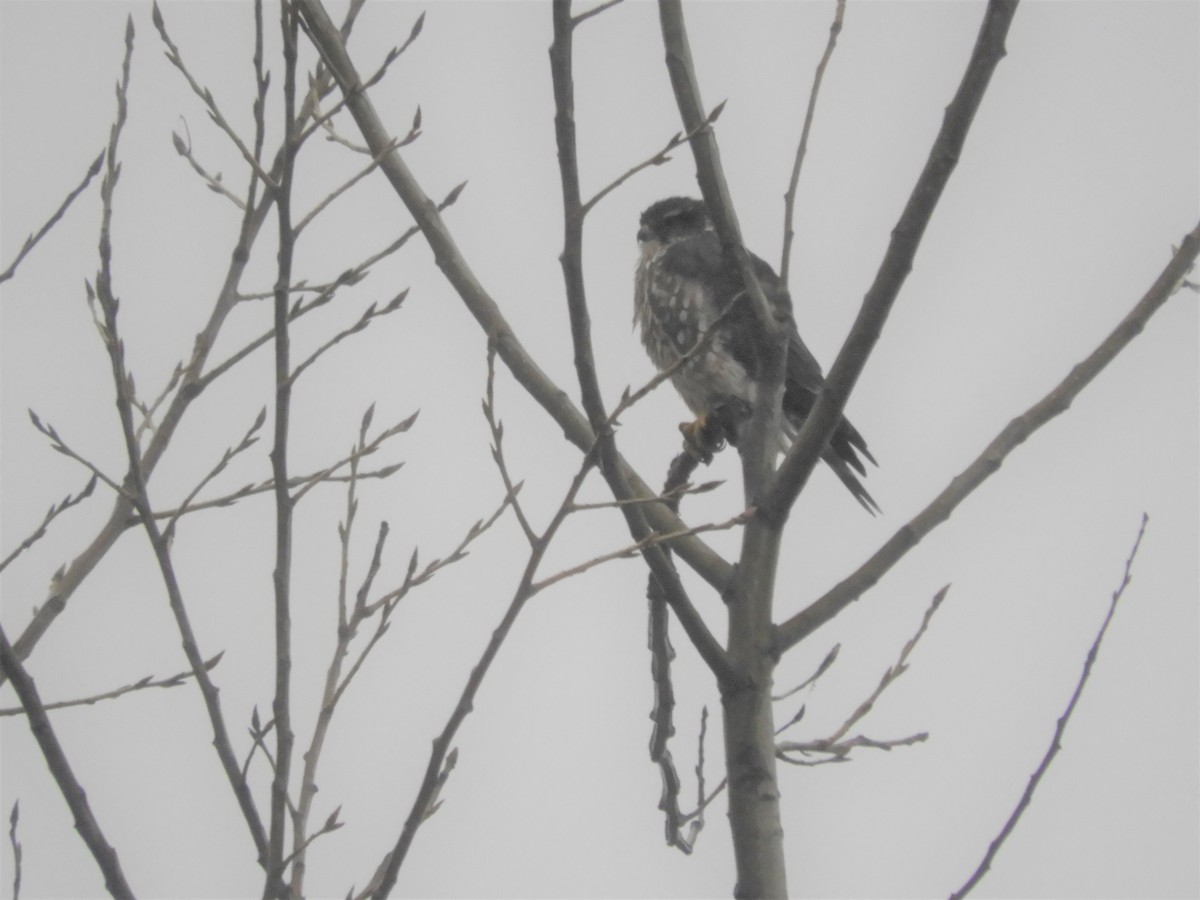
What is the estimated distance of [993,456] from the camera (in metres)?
2.69

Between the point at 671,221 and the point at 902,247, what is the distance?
4126mm

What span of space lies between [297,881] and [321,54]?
1.43 metres

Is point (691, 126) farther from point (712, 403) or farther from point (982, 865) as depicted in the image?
point (712, 403)

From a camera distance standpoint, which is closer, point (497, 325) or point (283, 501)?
point (283, 501)

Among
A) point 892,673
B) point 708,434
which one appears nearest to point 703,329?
point 708,434

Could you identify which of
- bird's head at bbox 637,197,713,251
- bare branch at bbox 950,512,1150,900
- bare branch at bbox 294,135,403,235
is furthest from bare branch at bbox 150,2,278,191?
bird's head at bbox 637,197,713,251

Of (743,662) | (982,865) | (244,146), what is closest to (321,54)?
(244,146)

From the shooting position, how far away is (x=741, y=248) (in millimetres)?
2691

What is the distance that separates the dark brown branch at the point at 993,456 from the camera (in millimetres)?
2619

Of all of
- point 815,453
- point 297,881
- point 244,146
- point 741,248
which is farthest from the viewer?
point 741,248

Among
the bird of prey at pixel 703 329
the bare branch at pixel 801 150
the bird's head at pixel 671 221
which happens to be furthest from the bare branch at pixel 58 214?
the bird's head at pixel 671 221

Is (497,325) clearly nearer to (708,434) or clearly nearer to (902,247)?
(902,247)

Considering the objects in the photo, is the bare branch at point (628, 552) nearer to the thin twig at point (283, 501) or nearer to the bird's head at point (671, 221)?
the thin twig at point (283, 501)

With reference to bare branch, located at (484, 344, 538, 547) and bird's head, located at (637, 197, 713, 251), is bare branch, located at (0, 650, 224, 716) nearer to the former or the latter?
bare branch, located at (484, 344, 538, 547)
